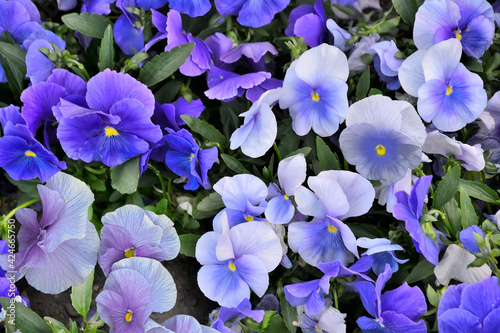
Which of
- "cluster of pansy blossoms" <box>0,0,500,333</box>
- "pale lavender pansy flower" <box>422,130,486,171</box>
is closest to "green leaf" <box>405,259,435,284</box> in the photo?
"cluster of pansy blossoms" <box>0,0,500,333</box>

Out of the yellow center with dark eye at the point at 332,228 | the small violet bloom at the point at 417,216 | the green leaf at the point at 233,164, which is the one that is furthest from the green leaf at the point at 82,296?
the small violet bloom at the point at 417,216

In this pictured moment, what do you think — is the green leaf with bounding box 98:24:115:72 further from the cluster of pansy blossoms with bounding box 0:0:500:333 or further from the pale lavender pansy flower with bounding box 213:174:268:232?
the pale lavender pansy flower with bounding box 213:174:268:232

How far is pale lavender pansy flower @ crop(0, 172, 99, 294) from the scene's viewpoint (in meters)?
0.94

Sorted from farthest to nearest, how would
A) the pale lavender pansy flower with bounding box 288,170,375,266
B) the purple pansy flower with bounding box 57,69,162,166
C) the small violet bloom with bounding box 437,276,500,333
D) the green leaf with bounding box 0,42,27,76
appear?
the green leaf with bounding box 0,42,27,76 → the purple pansy flower with bounding box 57,69,162,166 → the pale lavender pansy flower with bounding box 288,170,375,266 → the small violet bloom with bounding box 437,276,500,333

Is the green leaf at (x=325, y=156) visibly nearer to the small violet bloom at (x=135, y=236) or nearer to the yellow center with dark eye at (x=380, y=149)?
the yellow center with dark eye at (x=380, y=149)

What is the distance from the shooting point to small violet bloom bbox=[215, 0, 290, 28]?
1.10 metres

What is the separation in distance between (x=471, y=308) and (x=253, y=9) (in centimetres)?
67

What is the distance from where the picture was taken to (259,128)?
984mm

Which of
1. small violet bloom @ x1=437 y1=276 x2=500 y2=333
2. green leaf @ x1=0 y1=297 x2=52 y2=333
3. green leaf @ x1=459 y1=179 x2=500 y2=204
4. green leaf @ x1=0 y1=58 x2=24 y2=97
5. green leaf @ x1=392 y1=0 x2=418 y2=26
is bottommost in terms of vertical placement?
green leaf @ x1=0 y1=297 x2=52 y2=333

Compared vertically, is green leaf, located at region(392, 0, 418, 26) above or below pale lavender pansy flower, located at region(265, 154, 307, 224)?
above

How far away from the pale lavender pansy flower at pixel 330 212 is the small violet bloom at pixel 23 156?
447 millimetres

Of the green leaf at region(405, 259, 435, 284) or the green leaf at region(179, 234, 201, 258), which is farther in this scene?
the green leaf at region(179, 234, 201, 258)

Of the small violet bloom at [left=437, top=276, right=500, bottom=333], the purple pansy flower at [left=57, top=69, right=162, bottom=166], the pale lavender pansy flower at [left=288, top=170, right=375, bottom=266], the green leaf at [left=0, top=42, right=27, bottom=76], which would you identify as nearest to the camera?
the small violet bloom at [left=437, top=276, right=500, bottom=333]

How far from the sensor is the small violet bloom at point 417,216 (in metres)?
0.84
